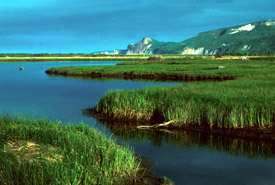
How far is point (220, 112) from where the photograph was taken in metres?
16.0

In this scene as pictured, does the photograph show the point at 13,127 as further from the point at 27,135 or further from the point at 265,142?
the point at 265,142

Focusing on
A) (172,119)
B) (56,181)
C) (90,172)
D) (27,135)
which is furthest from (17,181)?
(172,119)

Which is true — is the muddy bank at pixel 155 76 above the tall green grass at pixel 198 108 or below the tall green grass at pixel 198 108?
above

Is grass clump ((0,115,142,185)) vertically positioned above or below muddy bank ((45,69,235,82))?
below

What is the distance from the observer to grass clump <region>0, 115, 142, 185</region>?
24.7ft

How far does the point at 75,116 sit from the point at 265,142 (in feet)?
44.5

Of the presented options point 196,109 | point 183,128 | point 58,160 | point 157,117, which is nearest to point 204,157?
point 183,128

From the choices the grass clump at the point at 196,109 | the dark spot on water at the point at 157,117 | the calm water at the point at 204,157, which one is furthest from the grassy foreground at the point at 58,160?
the dark spot on water at the point at 157,117

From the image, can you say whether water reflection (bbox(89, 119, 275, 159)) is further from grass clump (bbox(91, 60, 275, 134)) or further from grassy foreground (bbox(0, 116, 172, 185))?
grassy foreground (bbox(0, 116, 172, 185))

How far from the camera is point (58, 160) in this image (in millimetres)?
8367

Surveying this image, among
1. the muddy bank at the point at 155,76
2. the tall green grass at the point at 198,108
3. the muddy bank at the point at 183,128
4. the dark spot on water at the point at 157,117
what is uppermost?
the muddy bank at the point at 155,76

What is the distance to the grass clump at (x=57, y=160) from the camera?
7539 millimetres

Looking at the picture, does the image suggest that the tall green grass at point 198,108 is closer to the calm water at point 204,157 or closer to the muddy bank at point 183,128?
the muddy bank at point 183,128

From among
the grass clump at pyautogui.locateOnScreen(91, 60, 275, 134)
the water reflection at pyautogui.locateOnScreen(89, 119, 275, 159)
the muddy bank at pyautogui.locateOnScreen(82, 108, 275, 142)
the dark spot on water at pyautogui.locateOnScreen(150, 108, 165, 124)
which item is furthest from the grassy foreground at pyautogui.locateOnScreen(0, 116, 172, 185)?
the dark spot on water at pyautogui.locateOnScreen(150, 108, 165, 124)
